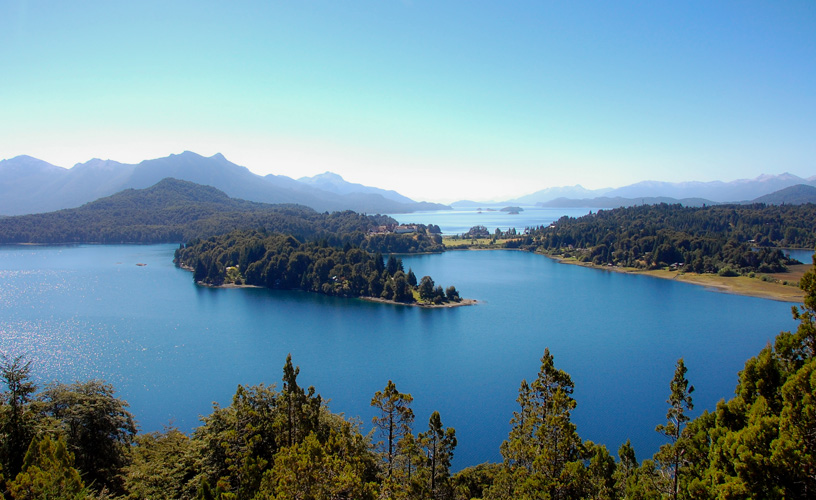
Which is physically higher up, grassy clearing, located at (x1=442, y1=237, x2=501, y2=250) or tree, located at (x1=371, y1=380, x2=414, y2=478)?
grassy clearing, located at (x1=442, y1=237, x2=501, y2=250)

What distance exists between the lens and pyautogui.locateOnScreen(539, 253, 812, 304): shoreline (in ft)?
180

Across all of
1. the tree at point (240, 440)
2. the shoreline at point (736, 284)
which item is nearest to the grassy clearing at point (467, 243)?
the shoreline at point (736, 284)

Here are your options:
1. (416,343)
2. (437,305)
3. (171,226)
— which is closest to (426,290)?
(437,305)

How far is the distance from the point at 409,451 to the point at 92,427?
10.5 metres

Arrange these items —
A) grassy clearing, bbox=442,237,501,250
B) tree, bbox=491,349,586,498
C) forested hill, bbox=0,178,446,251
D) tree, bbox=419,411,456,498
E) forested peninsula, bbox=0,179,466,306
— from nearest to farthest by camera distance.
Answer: tree, bbox=491,349,586,498 < tree, bbox=419,411,456,498 < forested peninsula, bbox=0,179,466,306 < grassy clearing, bbox=442,237,501,250 < forested hill, bbox=0,178,446,251

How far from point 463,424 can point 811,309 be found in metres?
17.2

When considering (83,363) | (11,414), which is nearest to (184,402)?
(83,363)

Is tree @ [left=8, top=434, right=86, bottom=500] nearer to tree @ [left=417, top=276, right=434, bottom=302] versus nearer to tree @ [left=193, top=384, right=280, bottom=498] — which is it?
tree @ [left=193, top=384, right=280, bottom=498]

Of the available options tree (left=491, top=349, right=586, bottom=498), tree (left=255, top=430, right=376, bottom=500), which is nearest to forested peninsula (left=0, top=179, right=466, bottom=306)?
tree (left=491, top=349, right=586, bottom=498)

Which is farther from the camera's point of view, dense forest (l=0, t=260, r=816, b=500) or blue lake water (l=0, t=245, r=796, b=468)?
blue lake water (l=0, t=245, r=796, b=468)

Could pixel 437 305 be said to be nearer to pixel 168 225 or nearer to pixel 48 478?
pixel 48 478

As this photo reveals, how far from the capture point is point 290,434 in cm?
1342

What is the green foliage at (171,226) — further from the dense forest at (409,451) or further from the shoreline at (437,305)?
the dense forest at (409,451)

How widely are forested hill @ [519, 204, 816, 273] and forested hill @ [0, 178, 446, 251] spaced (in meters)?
33.9
